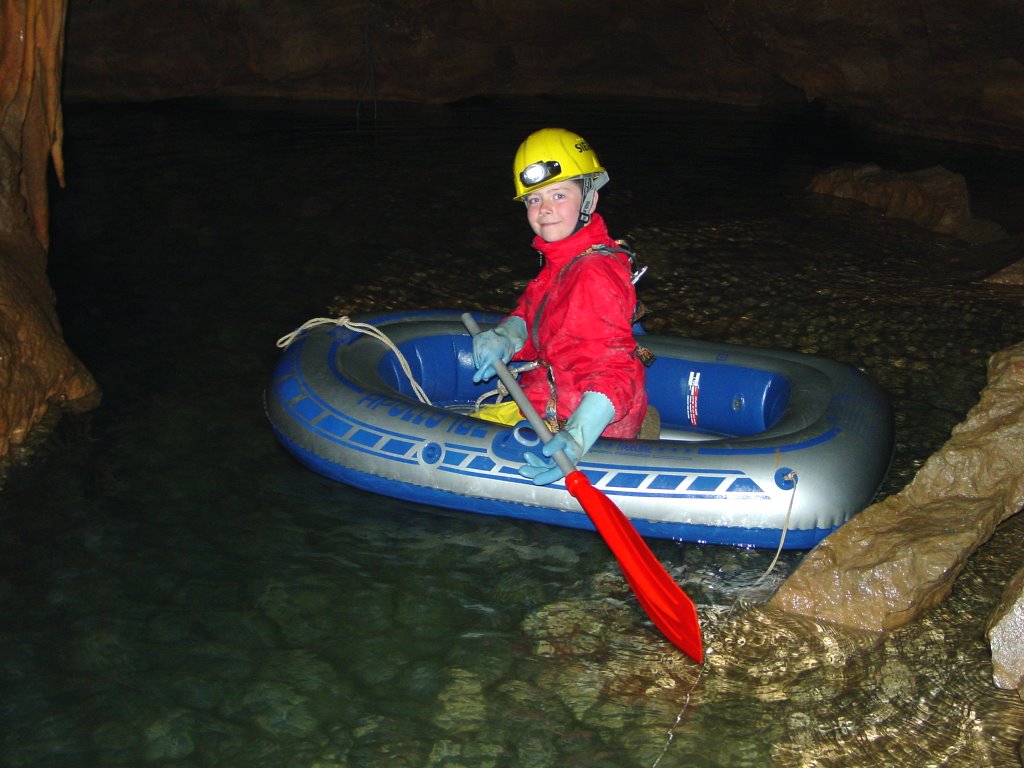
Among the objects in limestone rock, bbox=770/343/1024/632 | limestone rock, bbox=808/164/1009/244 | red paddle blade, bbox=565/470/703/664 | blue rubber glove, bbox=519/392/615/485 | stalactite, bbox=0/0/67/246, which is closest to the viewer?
red paddle blade, bbox=565/470/703/664

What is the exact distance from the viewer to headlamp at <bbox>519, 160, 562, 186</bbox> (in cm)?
371

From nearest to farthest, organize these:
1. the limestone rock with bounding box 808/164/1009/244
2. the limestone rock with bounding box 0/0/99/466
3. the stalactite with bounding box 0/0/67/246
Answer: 1. the limestone rock with bounding box 0/0/99/466
2. the stalactite with bounding box 0/0/67/246
3. the limestone rock with bounding box 808/164/1009/244

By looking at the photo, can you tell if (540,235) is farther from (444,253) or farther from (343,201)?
(343,201)

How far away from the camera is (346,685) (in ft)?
10.2

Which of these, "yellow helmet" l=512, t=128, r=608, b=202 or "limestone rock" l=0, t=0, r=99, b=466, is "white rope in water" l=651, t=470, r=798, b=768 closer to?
"yellow helmet" l=512, t=128, r=608, b=202

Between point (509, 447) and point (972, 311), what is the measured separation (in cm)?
389

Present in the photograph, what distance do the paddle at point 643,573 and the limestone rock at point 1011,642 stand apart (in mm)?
873

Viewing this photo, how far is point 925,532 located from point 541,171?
1.82 metres

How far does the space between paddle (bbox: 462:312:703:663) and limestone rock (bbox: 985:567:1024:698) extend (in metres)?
0.87

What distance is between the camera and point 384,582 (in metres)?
3.64

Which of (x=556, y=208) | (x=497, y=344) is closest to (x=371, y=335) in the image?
(x=497, y=344)

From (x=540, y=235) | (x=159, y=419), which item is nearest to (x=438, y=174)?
(x=159, y=419)

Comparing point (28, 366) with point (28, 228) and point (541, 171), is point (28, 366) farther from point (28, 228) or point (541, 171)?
point (541, 171)

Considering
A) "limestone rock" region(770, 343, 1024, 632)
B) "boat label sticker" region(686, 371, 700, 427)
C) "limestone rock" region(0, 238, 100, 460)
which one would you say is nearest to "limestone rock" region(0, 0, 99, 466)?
"limestone rock" region(0, 238, 100, 460)
